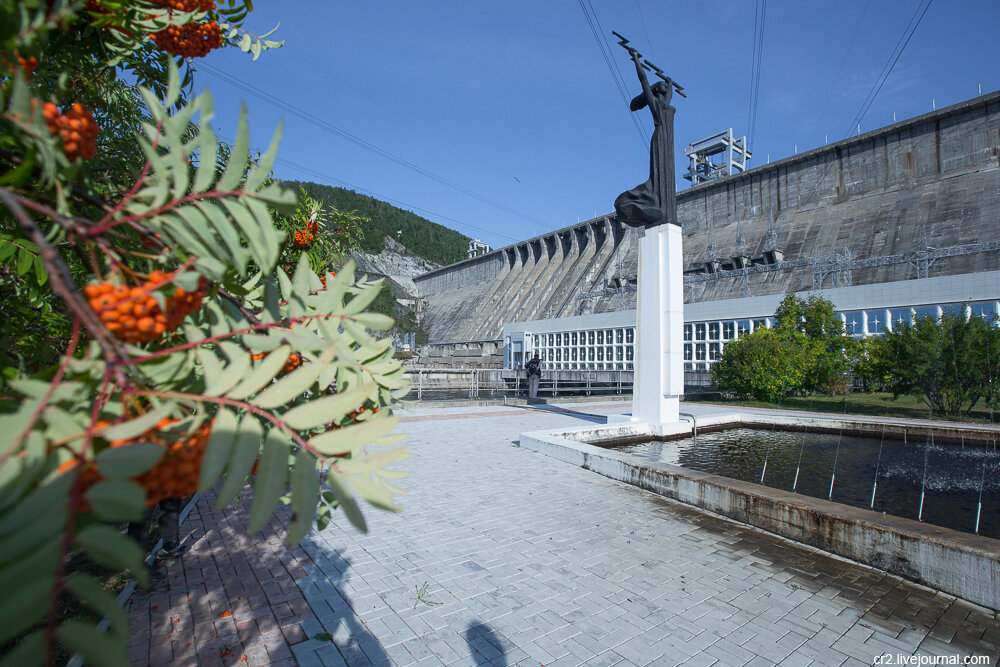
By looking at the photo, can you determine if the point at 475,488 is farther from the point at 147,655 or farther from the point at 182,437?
the point at 182,437

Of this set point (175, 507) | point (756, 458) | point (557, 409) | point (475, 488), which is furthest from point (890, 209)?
point (175, 507)

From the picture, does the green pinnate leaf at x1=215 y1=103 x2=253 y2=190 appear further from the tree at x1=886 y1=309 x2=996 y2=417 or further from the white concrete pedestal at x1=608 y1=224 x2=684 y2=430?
the tree at x1=886 y1=309 x2=996 y2=417

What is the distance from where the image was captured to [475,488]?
6.32m

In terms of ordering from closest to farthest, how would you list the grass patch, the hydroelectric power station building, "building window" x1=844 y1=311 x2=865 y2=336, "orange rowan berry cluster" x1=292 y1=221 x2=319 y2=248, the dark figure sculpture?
"orange rowan berry cluster" x1=292 y1=221 x2=319 y2=248, the dark figure sculpture, the grass patch, "building window" x1=844 y1=311 x2=865 y2=336, the hydroelectric power station building

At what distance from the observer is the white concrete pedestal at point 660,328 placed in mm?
9852

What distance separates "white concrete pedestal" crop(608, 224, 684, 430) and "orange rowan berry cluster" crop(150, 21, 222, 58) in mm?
8869

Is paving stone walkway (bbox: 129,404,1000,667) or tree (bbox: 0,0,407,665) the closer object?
tree (bbox: 0,0,407,665)

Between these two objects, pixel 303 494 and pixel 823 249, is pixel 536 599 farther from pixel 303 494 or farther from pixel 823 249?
pixel 823 249

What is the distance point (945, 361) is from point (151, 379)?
674 inches

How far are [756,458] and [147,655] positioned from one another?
27.5 feet

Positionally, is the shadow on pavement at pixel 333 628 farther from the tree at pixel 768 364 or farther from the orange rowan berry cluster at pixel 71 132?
the tree at pixel 768 364

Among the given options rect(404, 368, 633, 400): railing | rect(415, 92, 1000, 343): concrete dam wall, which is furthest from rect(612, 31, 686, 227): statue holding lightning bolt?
rect(415, 92, 1000, 343): concrete dam wall

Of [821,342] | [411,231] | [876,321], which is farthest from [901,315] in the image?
[411,231]

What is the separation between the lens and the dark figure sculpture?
34.1 ft
